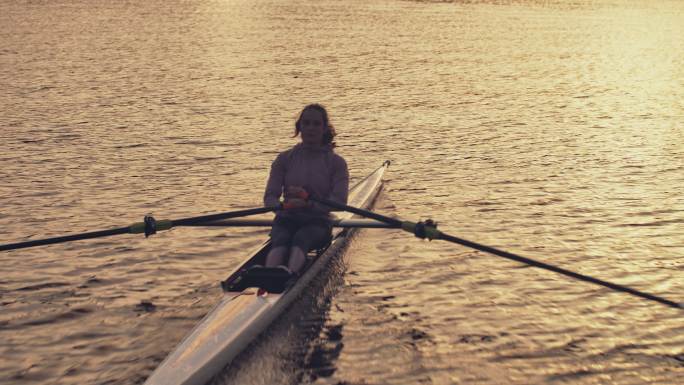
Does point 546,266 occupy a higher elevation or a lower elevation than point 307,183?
lower

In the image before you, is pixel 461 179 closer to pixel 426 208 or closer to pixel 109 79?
pixel 426 208

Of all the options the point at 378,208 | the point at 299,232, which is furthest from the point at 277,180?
the point at 378,208

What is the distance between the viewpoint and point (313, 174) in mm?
10086

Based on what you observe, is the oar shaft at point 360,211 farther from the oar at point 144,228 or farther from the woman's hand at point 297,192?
the oar at point 144,228

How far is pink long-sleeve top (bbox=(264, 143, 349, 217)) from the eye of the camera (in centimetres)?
1008

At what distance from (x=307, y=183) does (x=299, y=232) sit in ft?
2.16

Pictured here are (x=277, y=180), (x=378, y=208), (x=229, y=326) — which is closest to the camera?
(x=229, y=326)

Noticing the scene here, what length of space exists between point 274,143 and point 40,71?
17.1m

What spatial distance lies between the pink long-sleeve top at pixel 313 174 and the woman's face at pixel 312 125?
0.55 feet

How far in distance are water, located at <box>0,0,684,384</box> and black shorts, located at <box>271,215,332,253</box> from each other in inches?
30.5

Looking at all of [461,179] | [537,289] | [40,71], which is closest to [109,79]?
[40,71]

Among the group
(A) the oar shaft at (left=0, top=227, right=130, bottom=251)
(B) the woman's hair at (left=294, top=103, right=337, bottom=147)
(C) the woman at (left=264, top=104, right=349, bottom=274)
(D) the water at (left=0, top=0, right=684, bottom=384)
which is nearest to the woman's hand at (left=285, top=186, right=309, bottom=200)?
(C) the woman at (left=264, top=104, right=349, bottom=274)

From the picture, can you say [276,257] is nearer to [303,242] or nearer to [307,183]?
[303,242]

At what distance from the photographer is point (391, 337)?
30.5 feet
